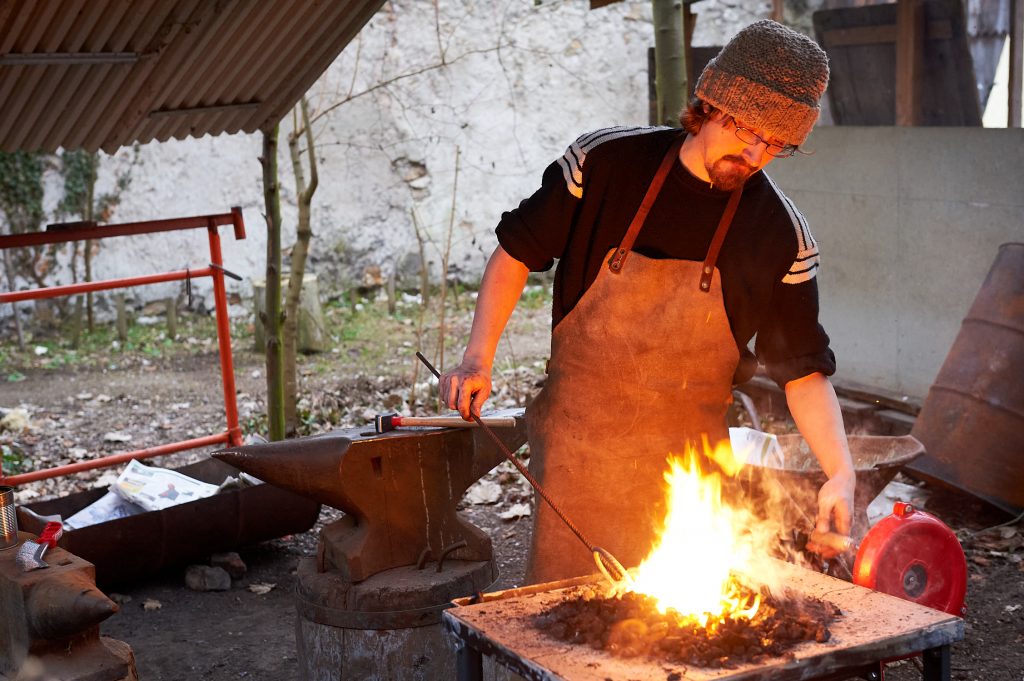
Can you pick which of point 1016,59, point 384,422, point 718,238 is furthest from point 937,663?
point 1016,59

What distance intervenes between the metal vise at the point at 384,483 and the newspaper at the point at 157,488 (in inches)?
64.7

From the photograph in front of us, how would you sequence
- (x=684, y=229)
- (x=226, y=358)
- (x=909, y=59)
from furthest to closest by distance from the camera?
(x=909, y=59) < (x=226, y=358) < (x=684, y=229)

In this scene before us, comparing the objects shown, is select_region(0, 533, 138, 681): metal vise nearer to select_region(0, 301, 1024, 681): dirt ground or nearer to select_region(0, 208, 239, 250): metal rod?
select_region(0, 301, 1024, 681): dirt ground

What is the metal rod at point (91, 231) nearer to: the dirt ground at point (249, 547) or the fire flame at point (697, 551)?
the dirt ground at point (249, 547)

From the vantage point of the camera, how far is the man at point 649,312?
9.24 ft

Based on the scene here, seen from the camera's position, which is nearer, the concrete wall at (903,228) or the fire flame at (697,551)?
the fire flame at (697,551)

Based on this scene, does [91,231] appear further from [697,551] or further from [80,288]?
[697,551]

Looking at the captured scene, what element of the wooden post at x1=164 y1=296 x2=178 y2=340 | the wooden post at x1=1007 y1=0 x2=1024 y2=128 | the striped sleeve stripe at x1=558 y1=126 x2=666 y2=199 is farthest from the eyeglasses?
the wooden post at x1=164 y1=296 x2=178 y2=340

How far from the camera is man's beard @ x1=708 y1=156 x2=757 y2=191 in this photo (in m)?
2.76

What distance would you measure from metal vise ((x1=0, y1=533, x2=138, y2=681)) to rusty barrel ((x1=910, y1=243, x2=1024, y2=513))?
4.01 meters

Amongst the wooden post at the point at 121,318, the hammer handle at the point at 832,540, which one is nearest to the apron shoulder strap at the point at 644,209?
the hammer handle at the point at 832,540

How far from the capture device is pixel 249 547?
559 cm

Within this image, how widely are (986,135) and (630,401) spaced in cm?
405

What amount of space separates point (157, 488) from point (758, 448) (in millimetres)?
2741
